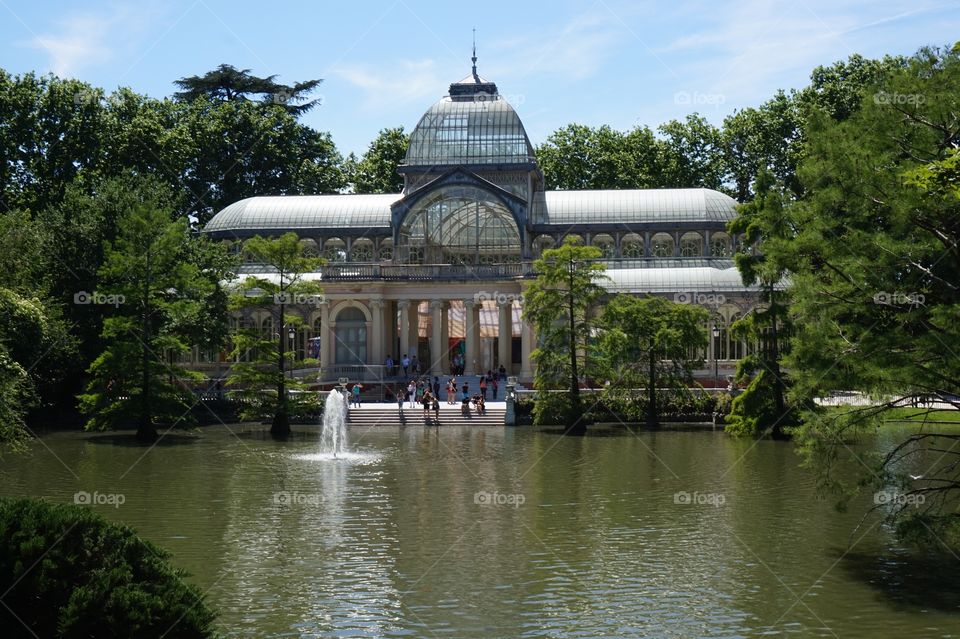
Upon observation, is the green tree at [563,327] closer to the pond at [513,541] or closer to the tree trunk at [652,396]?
the tree trunk at [652,396]

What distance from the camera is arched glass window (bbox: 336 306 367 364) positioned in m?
66.9

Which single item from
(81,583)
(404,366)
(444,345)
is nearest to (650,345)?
(404,366)

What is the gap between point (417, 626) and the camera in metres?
18.5

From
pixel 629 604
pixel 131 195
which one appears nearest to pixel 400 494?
pixel 629 604

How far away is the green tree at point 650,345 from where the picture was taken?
5072 cm

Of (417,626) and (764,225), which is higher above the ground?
(764,225)

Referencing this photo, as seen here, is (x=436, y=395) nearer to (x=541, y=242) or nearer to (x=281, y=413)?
(x=281, y=413)

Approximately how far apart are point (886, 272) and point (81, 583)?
15.7m

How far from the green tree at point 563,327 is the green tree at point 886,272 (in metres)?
27.2

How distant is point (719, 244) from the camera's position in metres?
71.4

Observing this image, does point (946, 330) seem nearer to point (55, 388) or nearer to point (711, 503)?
point (711, 503)

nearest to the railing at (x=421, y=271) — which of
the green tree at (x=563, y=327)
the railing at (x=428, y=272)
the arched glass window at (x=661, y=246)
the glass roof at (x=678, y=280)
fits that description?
the railing at (x=428, y=272)

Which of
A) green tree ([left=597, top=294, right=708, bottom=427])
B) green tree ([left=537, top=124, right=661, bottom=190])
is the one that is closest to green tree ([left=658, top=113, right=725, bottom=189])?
green tree ([left=537, top=124, right=661, bottom=190])

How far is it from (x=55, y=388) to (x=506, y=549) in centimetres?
3572
